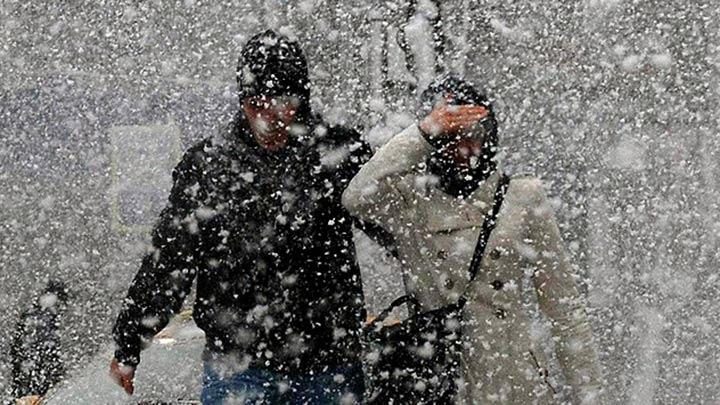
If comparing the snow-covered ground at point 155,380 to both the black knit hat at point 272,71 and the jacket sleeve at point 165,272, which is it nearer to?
the jacket sleeve at point 165,272

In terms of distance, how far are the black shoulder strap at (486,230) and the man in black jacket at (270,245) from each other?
276 mm

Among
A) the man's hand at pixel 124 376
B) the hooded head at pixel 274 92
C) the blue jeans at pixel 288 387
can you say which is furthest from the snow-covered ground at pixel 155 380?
the hooded head at pixel 274 92

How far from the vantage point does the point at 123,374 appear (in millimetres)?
2717

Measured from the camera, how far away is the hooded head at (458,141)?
8.54 feet

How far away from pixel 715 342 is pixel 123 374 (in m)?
5.63

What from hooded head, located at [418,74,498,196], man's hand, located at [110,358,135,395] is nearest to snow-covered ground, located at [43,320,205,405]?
man's hand, located at [110,358,135,395]

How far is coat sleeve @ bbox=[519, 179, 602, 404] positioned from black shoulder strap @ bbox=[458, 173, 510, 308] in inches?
2.0

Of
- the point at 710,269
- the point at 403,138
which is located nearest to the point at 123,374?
the point at 403,138

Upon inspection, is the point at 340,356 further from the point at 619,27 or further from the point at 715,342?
the point at 619,27

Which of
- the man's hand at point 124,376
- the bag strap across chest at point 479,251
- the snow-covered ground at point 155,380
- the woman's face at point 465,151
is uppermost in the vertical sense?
the woman's face at point 465,151

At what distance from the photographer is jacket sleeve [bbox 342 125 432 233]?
268cm

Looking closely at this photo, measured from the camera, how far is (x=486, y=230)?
267cm

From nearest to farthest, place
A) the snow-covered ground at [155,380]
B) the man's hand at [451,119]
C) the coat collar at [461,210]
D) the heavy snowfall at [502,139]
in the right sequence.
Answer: the man's hand at [451,119], the coat collar at [461,210], the snow-covered ground at [155,380], the heavy snowfall at [502,139]

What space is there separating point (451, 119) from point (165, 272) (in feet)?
2.60
